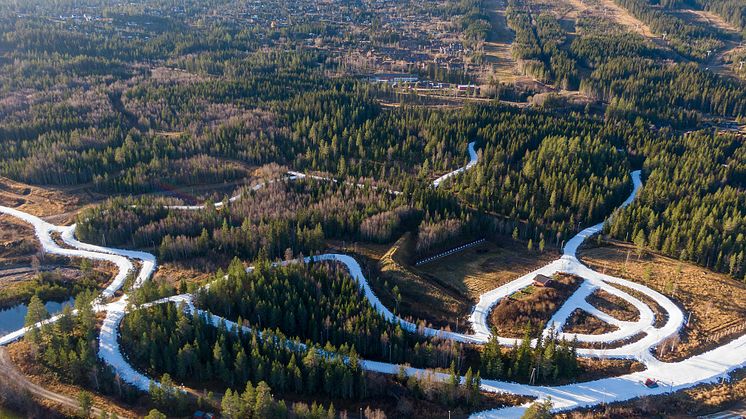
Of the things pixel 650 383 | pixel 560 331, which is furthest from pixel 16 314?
pixel 650 383

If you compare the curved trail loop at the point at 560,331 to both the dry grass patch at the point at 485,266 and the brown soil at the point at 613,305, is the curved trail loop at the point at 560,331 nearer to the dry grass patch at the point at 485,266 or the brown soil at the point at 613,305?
the brown soil at the point at 613,305

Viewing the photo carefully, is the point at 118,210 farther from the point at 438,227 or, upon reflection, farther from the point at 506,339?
the point at 506,339

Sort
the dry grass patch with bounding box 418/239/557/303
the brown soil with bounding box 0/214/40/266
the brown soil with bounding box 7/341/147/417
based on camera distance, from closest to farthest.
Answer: the brown soil with bounding box 7/341/147/417
the dry grass patch with bounding box 418/239/557/303
the brown soil with bounding box 0/214/40/266

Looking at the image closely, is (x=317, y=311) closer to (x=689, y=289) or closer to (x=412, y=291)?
(x=412, y=291)

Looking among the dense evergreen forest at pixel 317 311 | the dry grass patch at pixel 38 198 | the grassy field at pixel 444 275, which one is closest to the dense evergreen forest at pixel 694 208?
the grassy field at pixel 444 275

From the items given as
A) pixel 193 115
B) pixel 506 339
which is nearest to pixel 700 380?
pixel 506 339

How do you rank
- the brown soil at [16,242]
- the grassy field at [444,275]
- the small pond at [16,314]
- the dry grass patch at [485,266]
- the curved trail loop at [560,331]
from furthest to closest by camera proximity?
the brown soil at [16,242] → the dry grass patch at [485,266] → the grassy field at [444,275] → the small pond at [16,314] → the curved trail loop at [560,331]

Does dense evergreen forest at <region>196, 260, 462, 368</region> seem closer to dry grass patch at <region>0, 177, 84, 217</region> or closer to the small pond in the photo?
the small pond

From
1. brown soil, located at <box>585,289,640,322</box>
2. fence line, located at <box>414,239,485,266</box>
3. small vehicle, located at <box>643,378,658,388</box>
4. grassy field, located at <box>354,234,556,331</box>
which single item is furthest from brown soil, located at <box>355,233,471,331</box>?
small vehicle, located at <box>643,378,658,388</box>
